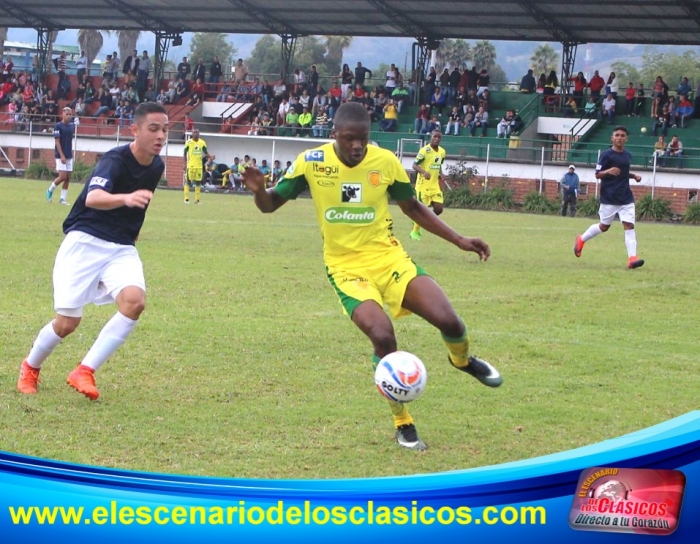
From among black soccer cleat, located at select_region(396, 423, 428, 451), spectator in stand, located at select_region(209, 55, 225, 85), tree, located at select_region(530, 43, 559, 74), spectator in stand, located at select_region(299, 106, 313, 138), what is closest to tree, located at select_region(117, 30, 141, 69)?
spectator in stand, located at select_region(209, 55, 225, 85)

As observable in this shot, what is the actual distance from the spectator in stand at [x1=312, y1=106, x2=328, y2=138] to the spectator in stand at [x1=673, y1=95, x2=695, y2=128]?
13.6 meters

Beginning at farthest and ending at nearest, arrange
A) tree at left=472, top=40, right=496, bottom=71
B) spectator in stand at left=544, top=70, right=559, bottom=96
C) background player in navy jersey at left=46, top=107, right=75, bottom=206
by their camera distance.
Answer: tree at left=472, top=40, right=496, bottom=71 < spectator in stand at left=544, top=70, right=559, bottom=96 < background player in navy jersey at left=46, top=107, right=75, bottom=206

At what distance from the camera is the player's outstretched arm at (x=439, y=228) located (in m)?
6.71

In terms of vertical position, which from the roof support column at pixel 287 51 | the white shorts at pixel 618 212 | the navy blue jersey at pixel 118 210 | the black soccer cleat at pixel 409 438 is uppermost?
the roof support column at pixel 287 51

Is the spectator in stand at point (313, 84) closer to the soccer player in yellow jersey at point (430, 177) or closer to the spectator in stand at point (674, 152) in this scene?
the spectator in stand at point (674, 152)

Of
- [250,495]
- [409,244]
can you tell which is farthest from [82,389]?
[409,244]

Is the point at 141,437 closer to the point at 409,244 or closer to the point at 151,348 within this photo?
the point at 151,348

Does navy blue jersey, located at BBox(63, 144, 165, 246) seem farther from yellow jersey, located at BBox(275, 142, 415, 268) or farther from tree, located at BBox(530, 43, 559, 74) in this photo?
tree, located at BBox(530, 43, 559, 74)

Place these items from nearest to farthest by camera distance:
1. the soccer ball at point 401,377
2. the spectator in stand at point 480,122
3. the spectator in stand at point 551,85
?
the soccer ball at point 401,377, the spectator in stand at point 480,122, the spectator in stand at point 551,85

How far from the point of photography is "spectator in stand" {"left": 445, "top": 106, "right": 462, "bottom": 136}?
40.7m

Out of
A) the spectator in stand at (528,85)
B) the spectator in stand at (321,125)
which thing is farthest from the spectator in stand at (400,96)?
the spectator in stand at (528,85)

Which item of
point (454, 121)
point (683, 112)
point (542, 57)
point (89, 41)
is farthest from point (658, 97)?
point (542, 57)

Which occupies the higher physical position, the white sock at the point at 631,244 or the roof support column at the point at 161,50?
the roof support column at the point at 161,50

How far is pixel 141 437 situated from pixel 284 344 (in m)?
3.26
